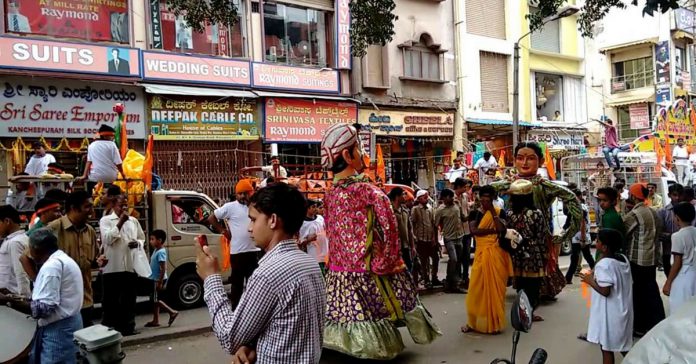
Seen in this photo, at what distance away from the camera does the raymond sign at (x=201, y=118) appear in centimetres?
1360

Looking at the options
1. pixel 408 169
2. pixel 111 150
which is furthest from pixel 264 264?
pixel 408 169

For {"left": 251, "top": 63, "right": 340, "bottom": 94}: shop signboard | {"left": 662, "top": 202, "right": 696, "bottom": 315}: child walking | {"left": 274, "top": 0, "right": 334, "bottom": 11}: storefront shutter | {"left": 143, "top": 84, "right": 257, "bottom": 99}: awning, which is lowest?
{"left": 662, "top": 202, "right": 696, "bottom": 315}: child walking

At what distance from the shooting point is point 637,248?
6500mm

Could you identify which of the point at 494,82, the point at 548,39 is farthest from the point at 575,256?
the point at 548,39

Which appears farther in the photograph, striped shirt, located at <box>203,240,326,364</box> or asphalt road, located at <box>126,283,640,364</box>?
asphalt road, located at <box>126,283,640,364</box>

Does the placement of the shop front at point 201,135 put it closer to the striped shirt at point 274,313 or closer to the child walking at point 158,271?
the child walking at point 158,271

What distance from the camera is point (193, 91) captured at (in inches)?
545

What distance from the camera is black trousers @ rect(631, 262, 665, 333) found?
624 cm

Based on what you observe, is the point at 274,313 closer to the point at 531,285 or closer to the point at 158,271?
the point at 531,285

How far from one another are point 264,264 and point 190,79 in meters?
12.4

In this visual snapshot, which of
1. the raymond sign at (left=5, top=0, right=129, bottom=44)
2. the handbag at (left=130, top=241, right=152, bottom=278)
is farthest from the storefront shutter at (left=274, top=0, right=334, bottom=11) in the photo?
the handbag at (left=130, top=241, right=152, bottom=278)

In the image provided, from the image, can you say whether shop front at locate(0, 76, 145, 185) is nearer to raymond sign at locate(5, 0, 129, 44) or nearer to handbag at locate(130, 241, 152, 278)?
raymond sign at locate(5, 0, 129, 44)

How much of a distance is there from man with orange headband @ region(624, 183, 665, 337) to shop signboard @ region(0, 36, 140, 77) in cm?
1047

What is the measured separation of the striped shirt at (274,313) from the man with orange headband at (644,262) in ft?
16.7
